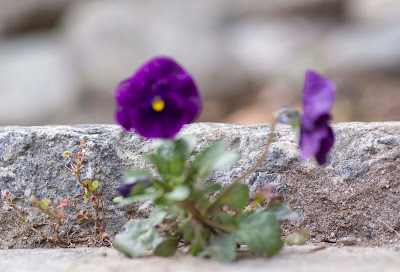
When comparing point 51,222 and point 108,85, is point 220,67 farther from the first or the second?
point 51,222

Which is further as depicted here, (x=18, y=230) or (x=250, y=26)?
(x=250, y=26)

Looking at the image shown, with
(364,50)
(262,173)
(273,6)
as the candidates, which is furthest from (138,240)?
(273,6)

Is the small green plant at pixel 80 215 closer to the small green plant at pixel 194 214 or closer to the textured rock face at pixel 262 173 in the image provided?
the textured rock face at pixel 262 173

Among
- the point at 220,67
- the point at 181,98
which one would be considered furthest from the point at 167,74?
the point at 220,67

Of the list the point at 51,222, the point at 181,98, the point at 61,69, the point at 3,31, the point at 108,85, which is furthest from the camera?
the point at 3,31

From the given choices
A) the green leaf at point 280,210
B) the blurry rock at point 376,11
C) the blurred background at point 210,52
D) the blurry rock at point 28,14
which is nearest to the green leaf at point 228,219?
the green leaf at point 280,210
